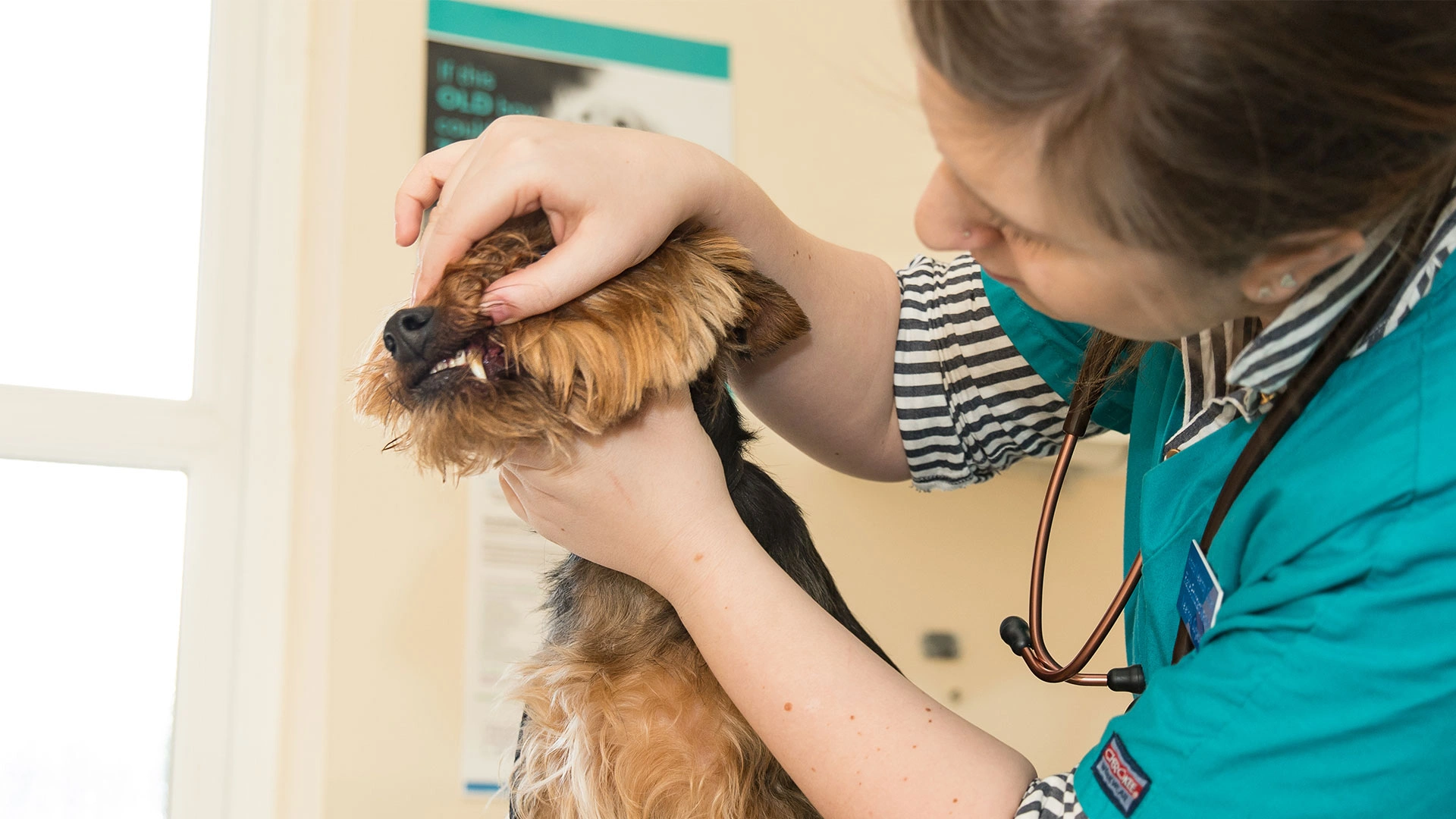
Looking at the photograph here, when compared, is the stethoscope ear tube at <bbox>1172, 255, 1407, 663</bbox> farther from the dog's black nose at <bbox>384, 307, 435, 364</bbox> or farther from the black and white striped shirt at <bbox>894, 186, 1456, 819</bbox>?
the dog's black nose at <bbox>384, 307, 435, 364</bbox>

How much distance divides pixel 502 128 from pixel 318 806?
144 cm

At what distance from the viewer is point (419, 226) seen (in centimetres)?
97

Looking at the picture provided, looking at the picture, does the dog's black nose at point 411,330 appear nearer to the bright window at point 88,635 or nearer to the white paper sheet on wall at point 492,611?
the white paper sheet on wall at point 492,611

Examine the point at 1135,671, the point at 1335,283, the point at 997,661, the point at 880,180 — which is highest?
the point at 880,180

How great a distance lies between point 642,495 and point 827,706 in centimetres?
22

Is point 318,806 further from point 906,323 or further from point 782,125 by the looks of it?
point 782,125

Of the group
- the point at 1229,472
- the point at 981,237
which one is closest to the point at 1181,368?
the point at 1229,472

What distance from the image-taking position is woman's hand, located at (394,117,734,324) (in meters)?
0.84

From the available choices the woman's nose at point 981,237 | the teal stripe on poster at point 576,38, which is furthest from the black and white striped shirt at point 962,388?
the teal stripe on poster at point 576,38

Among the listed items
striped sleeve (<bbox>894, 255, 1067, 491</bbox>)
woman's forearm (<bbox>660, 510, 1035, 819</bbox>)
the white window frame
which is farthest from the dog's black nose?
the white window frame

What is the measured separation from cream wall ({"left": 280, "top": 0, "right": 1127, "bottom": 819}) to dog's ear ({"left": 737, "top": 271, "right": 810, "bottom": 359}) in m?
0.87

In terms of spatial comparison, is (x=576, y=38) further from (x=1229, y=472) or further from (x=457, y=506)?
(x=1229, y=472)

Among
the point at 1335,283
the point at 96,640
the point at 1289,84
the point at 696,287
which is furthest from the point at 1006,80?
the point at 96,640

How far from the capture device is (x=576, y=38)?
2.23 metres
